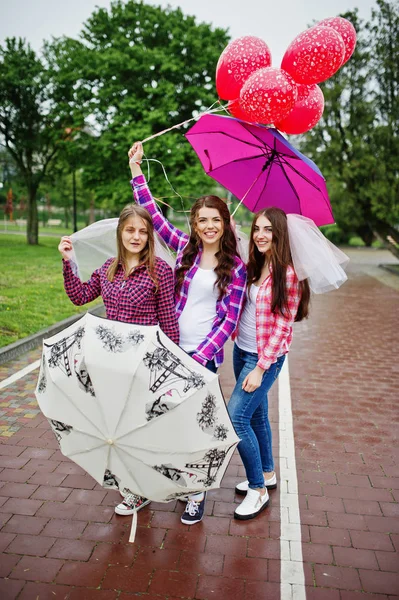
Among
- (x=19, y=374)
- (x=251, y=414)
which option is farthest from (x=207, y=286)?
(x=19, y=374)

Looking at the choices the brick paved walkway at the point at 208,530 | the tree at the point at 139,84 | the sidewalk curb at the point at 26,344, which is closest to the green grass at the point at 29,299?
the sidewalk curb at the point at 26,344

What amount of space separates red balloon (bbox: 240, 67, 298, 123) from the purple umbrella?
0.39ft

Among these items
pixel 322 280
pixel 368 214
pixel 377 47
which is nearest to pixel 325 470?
pixel 322 280

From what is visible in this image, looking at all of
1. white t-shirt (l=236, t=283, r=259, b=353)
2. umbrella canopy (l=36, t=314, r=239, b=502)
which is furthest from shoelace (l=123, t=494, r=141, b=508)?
white t-shirt (l=236, t=283, r=259, b=353)

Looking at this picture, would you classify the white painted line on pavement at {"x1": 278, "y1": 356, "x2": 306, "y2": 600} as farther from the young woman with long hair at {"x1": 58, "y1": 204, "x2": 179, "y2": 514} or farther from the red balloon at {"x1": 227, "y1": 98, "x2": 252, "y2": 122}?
the red balloon at {"x1": 227, "y1": 98, "x2": 252, "y2": 122}

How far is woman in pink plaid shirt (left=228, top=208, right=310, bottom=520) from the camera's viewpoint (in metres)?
3.24

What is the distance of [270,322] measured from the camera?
3275mm

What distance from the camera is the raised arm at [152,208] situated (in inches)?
143

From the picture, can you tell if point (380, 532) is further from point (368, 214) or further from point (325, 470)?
point (368, 214)

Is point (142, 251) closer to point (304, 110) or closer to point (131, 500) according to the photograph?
point (304, 110)

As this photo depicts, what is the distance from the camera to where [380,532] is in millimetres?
3396

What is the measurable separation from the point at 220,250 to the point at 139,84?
22.6 m

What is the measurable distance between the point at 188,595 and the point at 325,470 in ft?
6.04

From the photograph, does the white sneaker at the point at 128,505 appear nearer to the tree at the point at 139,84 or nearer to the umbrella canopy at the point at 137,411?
the umbrella canopy at the point at 137,411
